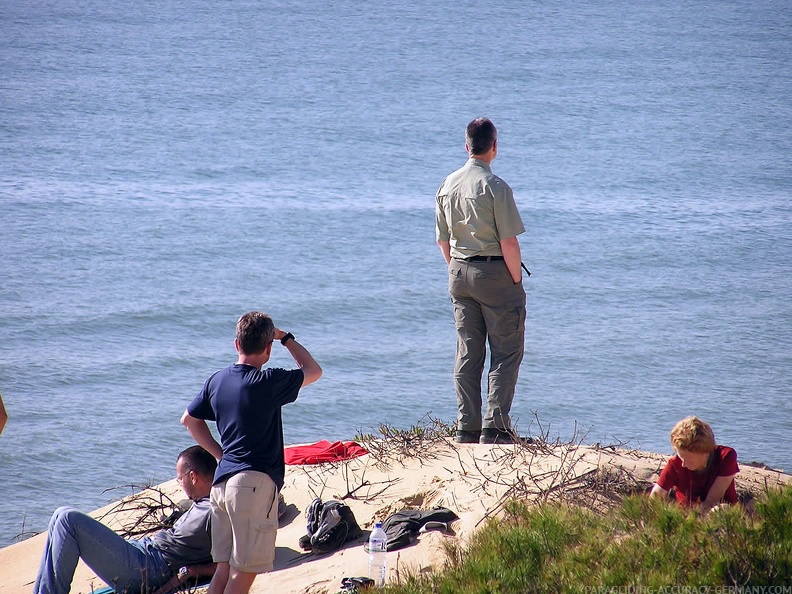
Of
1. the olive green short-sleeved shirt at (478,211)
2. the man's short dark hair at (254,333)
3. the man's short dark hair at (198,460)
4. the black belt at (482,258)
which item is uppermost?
the olive green short-sleeved shirt at (478,211)

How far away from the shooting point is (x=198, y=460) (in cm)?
489

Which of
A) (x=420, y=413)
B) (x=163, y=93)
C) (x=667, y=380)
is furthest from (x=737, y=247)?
(x=163, y=93)

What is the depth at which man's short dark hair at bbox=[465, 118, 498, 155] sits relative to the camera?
229 inches

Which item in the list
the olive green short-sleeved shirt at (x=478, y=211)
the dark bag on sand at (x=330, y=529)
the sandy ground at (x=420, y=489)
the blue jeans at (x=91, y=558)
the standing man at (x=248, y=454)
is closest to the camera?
the standing man at (x=248, y=454)

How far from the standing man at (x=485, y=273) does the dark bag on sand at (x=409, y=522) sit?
104cm

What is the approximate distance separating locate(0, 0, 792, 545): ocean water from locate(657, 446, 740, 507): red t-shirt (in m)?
9.56

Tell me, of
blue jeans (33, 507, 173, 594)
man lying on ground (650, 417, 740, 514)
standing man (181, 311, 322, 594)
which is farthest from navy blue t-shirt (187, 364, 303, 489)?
man lying on ground (650, 417, 740, 514)

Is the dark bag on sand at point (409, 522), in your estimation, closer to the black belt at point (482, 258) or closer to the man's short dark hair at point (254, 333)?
the man's short dark hair at point (254, 333)

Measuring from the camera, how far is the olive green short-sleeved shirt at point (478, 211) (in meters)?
5.78

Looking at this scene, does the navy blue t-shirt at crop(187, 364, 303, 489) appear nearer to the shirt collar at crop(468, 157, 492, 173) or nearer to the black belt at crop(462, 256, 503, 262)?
the black belt at crop(462, 256, 503, 262)

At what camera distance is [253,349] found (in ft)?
14.3

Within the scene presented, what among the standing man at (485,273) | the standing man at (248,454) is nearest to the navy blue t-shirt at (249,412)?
the standing man at (248,454)

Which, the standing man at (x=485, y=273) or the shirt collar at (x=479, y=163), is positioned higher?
the shirt collar at (x=479, y=163)

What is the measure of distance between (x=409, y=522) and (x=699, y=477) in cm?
141
